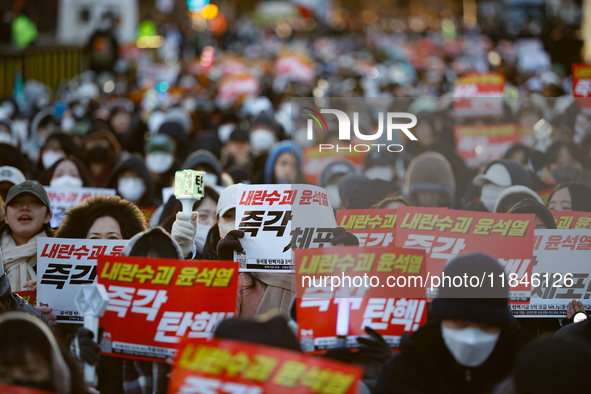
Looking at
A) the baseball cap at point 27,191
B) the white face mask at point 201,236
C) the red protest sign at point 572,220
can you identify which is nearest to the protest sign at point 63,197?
the white face mask at point 201,236

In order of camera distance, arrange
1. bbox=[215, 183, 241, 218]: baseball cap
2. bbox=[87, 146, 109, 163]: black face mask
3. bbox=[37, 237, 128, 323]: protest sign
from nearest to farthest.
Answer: bbox=[37, 237, 128, 323]: protest sign → bbox=[215, 183, 241, 218]: baseball cap → bbox=[87, 146, 109, 163]: black face mask

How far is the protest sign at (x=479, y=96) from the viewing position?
28.3ft

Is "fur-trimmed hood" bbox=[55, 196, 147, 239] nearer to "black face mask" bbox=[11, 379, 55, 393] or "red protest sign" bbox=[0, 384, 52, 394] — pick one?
"black face mask" bbox=[11, 379, 55, 393]

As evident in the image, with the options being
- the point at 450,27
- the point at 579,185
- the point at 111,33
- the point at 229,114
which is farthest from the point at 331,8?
the point at 579,185

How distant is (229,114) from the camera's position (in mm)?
10148

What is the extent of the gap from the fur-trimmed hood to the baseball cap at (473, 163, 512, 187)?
112 inches

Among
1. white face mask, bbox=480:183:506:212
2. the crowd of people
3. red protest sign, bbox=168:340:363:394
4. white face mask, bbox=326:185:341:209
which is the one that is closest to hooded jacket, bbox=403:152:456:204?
the crowd of people

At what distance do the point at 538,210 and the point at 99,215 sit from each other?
2.82m

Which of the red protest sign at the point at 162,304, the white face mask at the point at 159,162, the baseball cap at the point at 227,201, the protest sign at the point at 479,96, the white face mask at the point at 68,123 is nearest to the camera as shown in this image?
the red protest sign at the point at 162,304

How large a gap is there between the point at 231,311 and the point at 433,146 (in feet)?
16.5

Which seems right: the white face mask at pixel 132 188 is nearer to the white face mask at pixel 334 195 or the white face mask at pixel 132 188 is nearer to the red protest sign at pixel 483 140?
the white face mask at pixel 334 195

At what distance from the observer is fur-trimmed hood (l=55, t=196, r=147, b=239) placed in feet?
13.6

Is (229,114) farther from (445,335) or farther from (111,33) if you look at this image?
(111,33)

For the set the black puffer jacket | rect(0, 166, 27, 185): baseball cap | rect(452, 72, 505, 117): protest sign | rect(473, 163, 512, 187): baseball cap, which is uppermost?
rect(452, 72, 505, 117): protest sign
